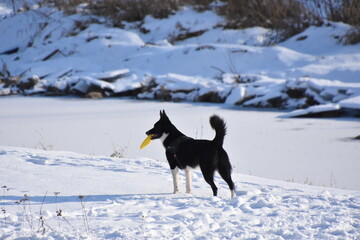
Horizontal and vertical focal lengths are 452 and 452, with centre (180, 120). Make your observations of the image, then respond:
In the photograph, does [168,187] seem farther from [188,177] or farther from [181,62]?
[181,62]

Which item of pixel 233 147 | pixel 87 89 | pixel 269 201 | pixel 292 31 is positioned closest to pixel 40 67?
pixel 87 89

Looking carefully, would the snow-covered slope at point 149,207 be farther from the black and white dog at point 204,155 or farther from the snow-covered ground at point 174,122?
the black and white dog at point 204,155

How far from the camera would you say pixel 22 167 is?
16.9 feet

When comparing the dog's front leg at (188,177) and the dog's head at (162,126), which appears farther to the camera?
the dog's head at (162,126)

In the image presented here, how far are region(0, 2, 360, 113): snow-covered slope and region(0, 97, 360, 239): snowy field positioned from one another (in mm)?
3275

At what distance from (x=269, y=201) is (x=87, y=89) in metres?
11.9

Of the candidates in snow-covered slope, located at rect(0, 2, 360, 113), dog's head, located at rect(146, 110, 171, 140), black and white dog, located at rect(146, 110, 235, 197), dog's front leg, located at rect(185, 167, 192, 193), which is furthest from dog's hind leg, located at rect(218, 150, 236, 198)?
snow-covered slope, located at rect(0, 2, 360, 113)

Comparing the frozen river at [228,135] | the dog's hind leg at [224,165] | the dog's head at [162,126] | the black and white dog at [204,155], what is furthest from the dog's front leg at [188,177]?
the frozen river at [228,135]

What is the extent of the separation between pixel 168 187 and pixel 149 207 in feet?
3.10

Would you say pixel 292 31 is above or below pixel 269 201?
above

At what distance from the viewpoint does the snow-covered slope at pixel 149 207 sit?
3.27m

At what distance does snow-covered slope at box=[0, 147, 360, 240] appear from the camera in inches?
129

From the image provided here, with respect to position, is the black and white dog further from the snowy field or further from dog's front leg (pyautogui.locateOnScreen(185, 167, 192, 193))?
the snowy field

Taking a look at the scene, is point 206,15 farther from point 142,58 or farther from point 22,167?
point 22,167
